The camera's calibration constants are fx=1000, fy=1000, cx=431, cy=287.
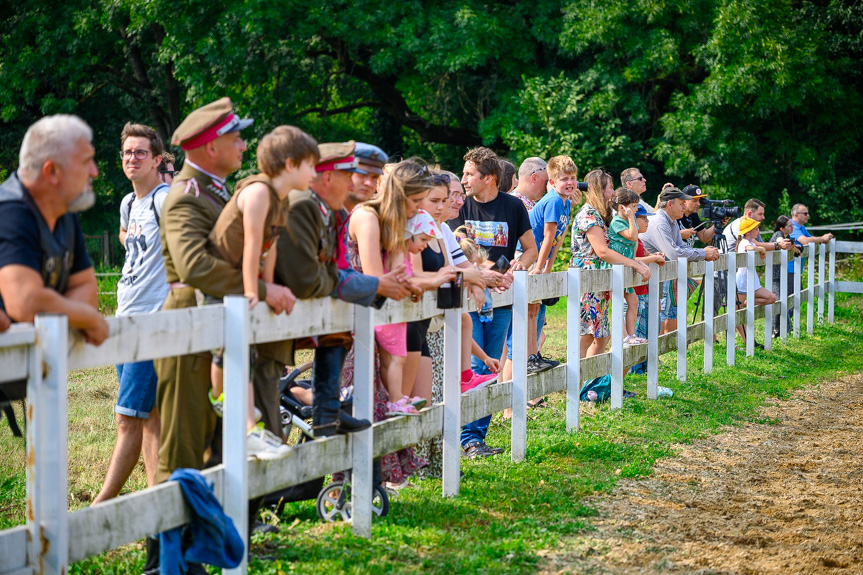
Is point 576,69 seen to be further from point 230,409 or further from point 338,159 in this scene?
point 230,409

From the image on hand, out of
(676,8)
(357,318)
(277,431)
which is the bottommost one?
(277,431)

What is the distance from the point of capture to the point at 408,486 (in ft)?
19.8

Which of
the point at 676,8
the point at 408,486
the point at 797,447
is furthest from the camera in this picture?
the point at 676,8

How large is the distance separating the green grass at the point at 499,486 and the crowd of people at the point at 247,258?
52 cm

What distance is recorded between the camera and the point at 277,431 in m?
4.62

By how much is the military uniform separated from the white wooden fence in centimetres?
24

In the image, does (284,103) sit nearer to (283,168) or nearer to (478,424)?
(478,424)

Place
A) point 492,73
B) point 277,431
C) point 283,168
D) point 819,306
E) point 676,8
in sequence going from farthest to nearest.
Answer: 1. point 492,73
2. point 676,8
3. point 819,306
4. point 277,431
5. point 283,168

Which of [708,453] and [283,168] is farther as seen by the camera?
[708,453]

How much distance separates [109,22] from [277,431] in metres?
24.4

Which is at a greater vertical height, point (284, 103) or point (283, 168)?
point (284, 103)

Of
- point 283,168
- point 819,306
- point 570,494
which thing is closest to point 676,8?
point 819,306

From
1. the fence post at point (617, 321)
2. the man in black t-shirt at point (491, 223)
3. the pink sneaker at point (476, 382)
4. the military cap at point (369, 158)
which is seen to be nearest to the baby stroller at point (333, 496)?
the military cap at point (369, 158)

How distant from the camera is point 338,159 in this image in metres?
4.78
